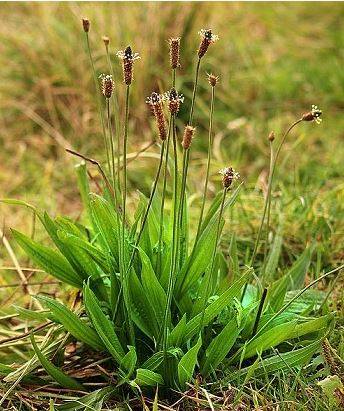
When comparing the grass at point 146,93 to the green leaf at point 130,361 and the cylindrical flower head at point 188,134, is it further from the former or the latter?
the cylindrical flower head at point 188,134

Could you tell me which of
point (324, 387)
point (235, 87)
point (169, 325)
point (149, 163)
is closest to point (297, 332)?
point (324, 387)

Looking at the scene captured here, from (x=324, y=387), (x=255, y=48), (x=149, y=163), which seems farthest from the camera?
(x=255, y=48)

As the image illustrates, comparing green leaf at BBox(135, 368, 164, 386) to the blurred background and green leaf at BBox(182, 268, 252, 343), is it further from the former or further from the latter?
the blurred background

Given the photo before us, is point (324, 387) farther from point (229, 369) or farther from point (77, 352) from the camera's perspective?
point (77, 352)

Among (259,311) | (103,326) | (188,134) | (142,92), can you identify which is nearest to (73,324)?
(103,326)

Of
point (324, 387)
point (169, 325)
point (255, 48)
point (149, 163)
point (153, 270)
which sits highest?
point (255, 48)

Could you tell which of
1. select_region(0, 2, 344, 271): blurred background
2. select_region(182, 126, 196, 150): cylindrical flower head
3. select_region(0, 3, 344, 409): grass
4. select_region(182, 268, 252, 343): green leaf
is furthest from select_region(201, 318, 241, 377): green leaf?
select_region(0, 2, 344, 271): blurred background

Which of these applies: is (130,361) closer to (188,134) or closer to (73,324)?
(73,324)
